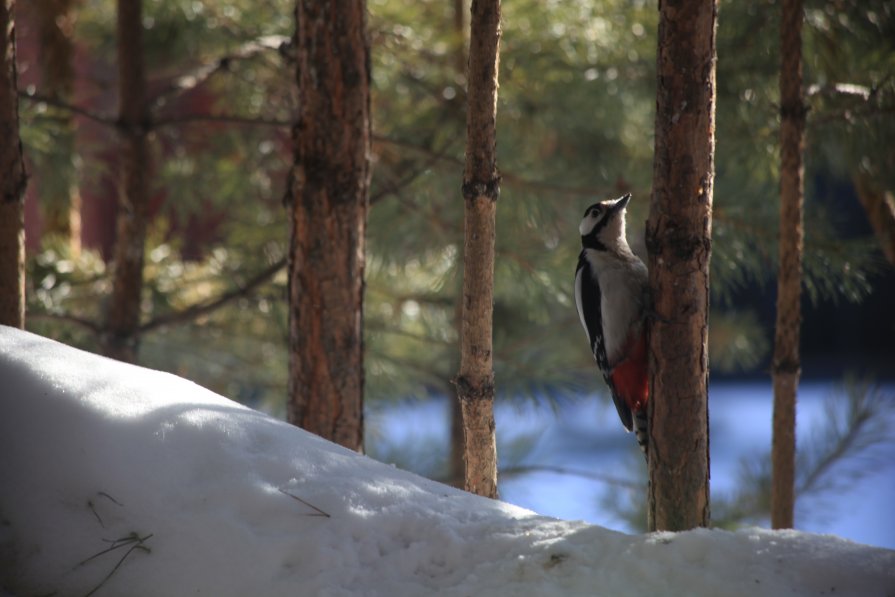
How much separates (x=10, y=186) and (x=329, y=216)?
48 cm

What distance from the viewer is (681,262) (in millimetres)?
1042

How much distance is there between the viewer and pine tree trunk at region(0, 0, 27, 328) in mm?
1326

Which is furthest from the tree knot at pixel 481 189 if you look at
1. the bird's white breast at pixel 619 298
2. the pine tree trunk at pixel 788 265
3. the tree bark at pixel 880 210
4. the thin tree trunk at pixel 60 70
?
the thin tree trunk at pixel 60 70

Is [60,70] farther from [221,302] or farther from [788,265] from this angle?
[788,265]

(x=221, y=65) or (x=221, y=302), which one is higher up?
(x=221, y=65)

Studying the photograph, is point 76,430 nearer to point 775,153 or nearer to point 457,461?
point 775,153

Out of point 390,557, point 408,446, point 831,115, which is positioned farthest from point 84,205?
point 390,557

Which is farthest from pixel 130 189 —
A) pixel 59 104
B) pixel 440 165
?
pixel 440 165

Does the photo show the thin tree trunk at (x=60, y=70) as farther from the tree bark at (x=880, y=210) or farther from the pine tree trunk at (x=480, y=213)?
the tree bark at (x=880, y=210)

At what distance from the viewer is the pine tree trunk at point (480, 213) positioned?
114 centimetres

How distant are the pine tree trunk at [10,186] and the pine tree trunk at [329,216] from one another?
42 centimetres

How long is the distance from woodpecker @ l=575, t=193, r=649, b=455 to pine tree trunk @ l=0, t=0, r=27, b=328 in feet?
2.88

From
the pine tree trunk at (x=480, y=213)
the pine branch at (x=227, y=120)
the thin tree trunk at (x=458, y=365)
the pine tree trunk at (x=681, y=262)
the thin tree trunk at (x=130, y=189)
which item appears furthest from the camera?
the thin tree trunk at (x=458, y=365)

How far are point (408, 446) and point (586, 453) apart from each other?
2.29 m
